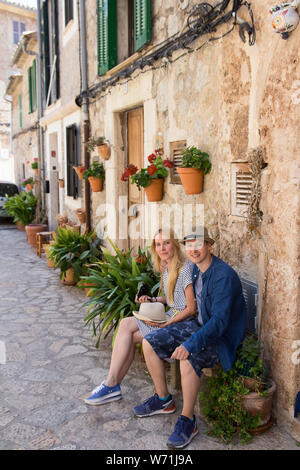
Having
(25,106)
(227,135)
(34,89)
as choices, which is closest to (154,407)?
(227,135)

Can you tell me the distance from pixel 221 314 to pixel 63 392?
5.33 feet

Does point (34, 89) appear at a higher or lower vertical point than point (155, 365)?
higher

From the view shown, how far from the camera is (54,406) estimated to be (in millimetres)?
3320

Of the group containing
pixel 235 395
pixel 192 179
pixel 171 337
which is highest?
pixel 192 179

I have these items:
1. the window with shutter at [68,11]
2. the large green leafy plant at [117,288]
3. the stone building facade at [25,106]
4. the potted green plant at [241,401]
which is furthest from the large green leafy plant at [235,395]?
the stone building facade at [25,106]

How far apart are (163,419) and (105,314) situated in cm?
139

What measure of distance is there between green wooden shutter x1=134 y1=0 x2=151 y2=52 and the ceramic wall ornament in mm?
2567

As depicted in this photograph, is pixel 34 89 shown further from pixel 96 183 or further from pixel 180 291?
pixel 180 291

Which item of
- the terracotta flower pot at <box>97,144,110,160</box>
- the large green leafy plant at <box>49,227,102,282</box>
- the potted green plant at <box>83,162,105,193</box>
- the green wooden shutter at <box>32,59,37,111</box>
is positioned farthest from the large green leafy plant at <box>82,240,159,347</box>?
the green wooden shutter at <box>32,59,37,111</box>

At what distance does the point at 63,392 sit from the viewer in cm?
354

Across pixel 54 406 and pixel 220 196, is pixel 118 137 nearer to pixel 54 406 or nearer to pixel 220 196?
pixel 220 196

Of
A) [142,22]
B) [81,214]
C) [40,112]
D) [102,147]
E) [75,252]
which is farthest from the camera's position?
[40,112]

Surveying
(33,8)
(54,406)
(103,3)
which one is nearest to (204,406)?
(54,406)

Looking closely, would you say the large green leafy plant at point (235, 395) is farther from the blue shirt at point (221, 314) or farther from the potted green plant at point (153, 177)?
the potted green plant at point (153, 177)
